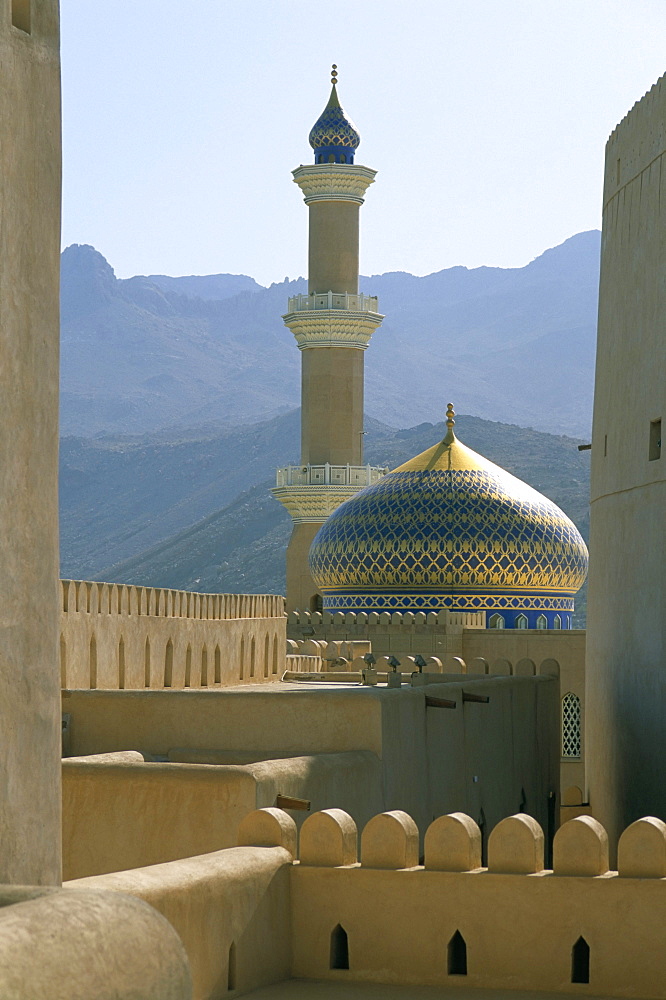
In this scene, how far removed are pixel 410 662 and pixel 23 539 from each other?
1758cm

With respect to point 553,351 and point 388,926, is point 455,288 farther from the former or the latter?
point 388,926

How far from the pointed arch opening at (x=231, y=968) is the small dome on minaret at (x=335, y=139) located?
2441cm

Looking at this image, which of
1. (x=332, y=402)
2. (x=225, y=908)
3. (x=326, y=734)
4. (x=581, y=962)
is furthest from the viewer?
(x=332, y=402)

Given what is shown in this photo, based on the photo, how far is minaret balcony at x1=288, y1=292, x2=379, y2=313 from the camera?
28.2 m

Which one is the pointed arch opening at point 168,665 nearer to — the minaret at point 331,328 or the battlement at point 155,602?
the battlement at point 155,602

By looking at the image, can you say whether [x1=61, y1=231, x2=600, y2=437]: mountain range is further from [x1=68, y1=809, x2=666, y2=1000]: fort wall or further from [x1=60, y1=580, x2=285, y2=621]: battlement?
[x1=68, y1=809, x2=666, y2=1000]: fort wall

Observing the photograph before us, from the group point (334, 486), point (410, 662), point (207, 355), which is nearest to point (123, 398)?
point (207, 355)

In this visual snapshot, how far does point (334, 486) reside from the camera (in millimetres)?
28875

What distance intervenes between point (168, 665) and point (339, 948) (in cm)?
760

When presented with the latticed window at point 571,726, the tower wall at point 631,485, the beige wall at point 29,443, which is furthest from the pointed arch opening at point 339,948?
the latticed window at point 571,726

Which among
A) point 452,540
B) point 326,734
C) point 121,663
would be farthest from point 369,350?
point 326,734

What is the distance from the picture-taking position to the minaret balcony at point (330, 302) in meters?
28.2

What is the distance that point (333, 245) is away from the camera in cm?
2827

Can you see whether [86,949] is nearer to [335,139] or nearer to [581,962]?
[581,962]
